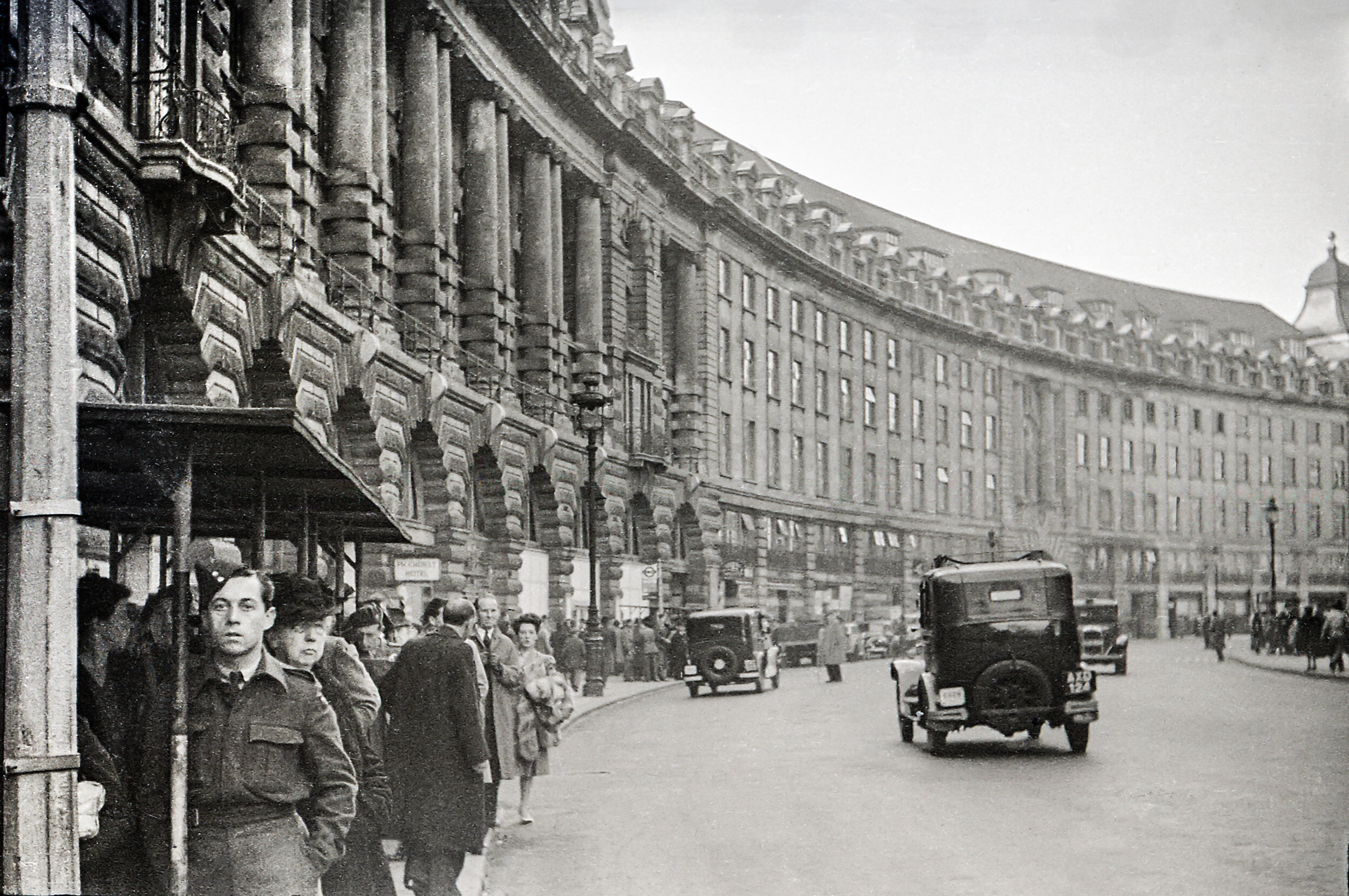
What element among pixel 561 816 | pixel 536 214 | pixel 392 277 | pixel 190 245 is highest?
pixel 536 214

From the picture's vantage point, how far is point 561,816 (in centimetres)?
1452

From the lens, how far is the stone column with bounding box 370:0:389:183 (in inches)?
1116

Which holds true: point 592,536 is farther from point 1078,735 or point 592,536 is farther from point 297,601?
point 297,601

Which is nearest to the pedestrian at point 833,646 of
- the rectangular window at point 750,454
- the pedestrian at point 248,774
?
the rectangular window at point 750,454

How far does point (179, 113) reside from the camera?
48.7 ft

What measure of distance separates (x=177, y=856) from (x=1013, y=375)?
79.8m

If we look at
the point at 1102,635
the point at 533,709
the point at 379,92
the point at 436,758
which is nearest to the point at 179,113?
the point at 533,709

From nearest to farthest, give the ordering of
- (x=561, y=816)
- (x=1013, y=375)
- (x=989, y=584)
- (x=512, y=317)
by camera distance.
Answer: (x=561, y=816) → (x=989, y=584) → (x=512, y=317) → (x=1013, y=375)

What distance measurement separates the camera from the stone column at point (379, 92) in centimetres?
2834

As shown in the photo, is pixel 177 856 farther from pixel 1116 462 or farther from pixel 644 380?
pixel 1116 462

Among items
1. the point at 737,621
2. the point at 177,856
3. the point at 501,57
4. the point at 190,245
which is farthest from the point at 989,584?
the point at 501,57

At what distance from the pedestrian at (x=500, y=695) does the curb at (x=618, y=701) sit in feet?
28.6

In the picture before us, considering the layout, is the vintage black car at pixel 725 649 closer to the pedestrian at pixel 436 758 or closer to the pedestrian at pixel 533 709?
the pedestrian at pixel 533 709

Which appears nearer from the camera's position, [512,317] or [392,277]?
[392,277]
